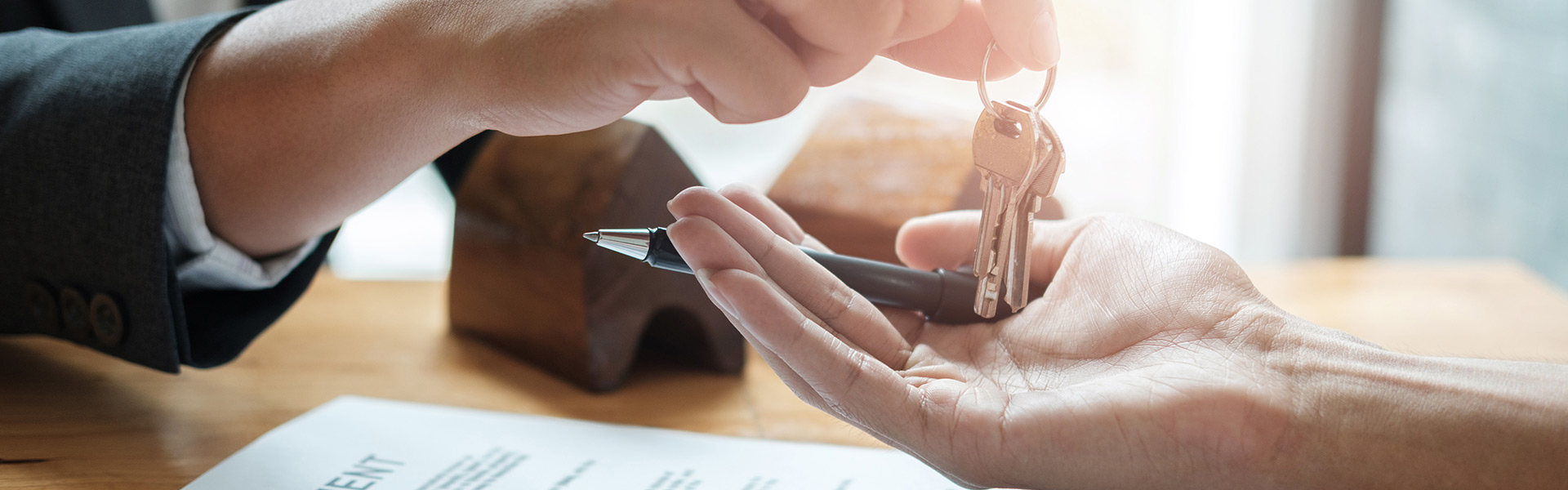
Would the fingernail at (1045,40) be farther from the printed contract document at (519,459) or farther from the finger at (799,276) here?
the printed contract document at (519,459)

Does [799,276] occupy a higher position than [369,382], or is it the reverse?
[799,276]

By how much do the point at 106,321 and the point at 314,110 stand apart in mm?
225

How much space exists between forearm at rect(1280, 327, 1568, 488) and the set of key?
0.62 feet

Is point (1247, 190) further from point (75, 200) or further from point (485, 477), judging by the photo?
point (75, 200)

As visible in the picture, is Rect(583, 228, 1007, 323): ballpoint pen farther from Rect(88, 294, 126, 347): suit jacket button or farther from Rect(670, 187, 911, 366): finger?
Rect(88, 294, 126, 347): suit jacket button

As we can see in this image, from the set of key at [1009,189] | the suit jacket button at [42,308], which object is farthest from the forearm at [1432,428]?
the suit jacket button at [42,308]

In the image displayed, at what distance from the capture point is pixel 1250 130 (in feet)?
7.49

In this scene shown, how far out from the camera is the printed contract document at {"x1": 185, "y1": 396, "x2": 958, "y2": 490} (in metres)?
0.64

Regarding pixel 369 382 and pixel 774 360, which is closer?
pixel 774 360

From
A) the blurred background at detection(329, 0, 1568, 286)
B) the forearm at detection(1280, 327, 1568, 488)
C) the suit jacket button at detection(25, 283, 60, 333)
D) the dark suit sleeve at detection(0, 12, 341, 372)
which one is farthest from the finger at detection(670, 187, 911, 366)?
the blurred background at detection(329, 0, 1568, 286)

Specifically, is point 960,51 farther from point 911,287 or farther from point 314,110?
point 314,110

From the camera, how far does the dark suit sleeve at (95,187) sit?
681 millimetres

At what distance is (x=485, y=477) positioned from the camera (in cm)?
65

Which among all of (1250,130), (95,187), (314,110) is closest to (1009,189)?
(314,110)
